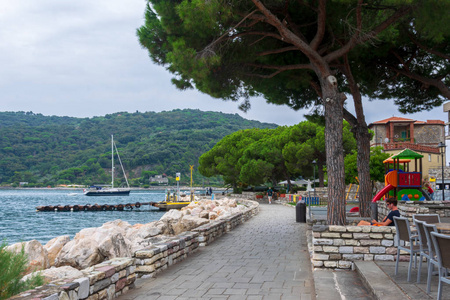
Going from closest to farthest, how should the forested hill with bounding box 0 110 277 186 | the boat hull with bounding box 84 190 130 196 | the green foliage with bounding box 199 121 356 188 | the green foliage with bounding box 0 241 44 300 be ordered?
the green foliage with bounding box 0 241 44 300 → the green foliage with bounding box 199 121 356 188 → the boat hull with bounding box 84 190 130 196 → the forested hill with bounding box 0 110 277 186

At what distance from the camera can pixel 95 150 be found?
360ft

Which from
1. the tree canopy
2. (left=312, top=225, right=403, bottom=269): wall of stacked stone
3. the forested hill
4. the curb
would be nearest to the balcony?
the tree canopy

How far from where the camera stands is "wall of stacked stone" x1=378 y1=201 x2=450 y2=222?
9.35 meters

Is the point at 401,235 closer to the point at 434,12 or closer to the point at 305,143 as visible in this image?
the point at 434,12

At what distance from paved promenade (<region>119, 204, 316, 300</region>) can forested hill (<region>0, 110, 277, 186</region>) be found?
306 ft

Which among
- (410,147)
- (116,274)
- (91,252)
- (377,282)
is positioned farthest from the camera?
(410,147)

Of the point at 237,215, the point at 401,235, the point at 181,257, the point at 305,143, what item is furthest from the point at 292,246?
the point at 305,143

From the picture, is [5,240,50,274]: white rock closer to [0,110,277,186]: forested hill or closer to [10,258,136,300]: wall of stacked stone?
[10,258,136,300]: wall of stacked stone

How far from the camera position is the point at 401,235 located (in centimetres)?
534

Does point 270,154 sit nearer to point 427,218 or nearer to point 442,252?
point 427,218

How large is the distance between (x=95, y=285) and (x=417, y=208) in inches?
303

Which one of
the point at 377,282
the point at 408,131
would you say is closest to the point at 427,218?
the point at 377,282

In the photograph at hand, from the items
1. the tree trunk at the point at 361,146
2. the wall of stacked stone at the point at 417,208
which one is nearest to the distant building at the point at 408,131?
the wall of stacked stone at the point at 417,208

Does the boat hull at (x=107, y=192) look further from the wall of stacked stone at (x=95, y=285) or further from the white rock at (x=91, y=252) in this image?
the wall of stacked stone at (x=95, y=285)
